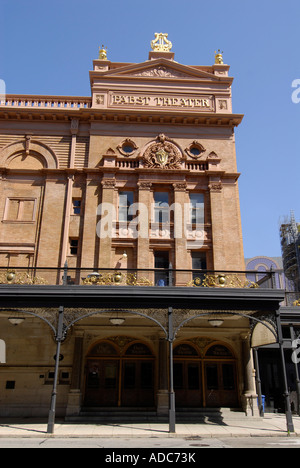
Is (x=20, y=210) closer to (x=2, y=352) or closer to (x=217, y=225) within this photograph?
(x=2, y=352)

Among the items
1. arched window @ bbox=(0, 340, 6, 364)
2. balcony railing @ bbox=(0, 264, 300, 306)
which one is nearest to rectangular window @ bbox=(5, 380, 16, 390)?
arched window @ bbox=(0, 340, 6, 364)

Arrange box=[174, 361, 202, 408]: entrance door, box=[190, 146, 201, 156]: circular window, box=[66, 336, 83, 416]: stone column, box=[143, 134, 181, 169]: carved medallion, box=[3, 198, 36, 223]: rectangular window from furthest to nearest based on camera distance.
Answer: box=[190, 146, 201, 156]: circular window, box=[143, 134, 181, 169]: carved medallion, box=[3, 198, 36, 223]: rectangular window, box=[174, 361, 202, 408]: entrance door, box=[66, 336, 83, 416]: stone column

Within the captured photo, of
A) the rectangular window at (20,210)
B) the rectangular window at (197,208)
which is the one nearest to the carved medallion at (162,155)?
the rectangular window at (197,208)

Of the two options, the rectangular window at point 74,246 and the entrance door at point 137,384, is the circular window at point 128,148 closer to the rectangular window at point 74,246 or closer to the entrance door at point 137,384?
the rectangular window at point 74,246

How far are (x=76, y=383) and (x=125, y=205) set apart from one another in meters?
9.66

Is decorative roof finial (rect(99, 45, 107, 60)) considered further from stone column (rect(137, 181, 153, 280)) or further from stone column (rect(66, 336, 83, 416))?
stone column (rect(66, 336, 83, 416))

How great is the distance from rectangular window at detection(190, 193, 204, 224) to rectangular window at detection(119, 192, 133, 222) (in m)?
3.48

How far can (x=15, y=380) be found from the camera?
56.2ft

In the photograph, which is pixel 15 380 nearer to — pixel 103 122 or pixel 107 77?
pixel 103 122

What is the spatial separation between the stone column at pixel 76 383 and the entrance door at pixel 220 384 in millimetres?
5930

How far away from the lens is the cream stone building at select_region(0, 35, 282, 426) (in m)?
15.0

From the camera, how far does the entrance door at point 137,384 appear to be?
57.1 ft
